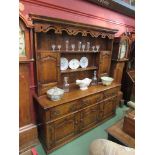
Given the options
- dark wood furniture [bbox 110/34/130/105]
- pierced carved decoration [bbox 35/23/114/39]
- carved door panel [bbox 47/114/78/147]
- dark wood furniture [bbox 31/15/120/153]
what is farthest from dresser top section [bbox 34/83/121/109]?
pierced carved decoration [bbox 35/23/114/39]

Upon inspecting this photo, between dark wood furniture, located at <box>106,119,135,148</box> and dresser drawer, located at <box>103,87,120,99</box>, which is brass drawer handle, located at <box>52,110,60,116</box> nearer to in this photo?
dark wood furniture, located at <box>106,119,135,148</box>

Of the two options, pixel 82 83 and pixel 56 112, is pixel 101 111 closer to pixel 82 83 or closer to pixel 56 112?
A: pixel 82 83

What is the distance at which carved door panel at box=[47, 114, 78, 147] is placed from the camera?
193 cm

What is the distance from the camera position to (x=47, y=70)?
6.64ft

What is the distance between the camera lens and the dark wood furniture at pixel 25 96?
1.74 meters

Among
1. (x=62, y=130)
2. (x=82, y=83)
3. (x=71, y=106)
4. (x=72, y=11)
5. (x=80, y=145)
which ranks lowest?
(x=80, y=145)

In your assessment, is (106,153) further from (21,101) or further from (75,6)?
(75,6)

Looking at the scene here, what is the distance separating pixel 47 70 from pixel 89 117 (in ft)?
3.95

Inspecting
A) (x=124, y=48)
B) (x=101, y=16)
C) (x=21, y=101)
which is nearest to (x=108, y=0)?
(x=101, y=16)

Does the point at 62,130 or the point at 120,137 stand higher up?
the point at 120,137

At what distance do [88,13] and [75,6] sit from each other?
1.11 feet

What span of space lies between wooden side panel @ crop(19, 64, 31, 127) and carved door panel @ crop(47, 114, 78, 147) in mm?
426

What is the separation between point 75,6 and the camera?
226 centimetres

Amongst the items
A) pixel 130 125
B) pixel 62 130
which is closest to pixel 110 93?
pixel 130 125
